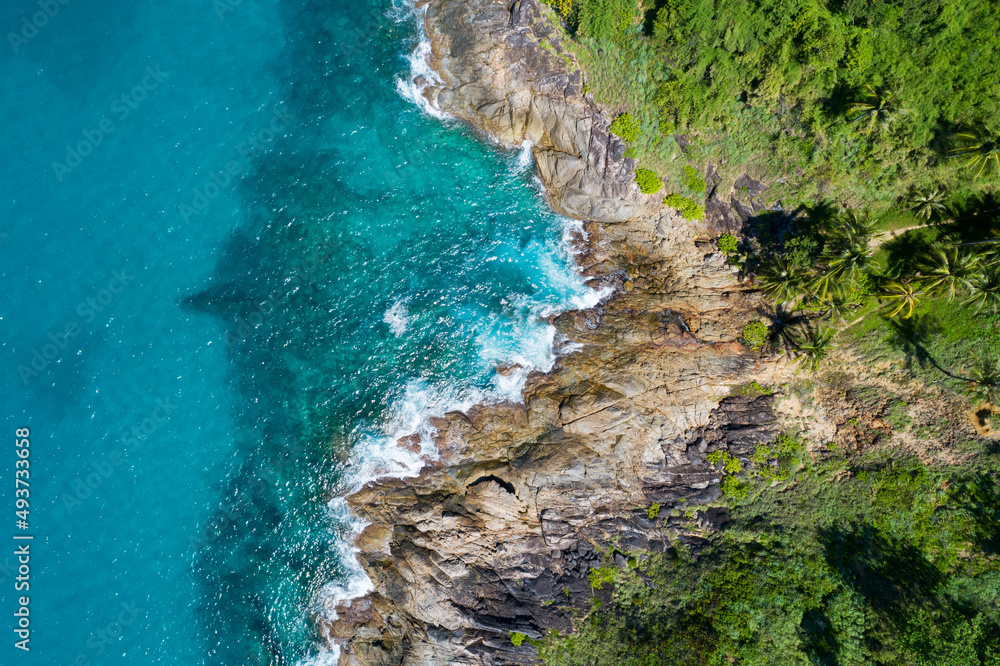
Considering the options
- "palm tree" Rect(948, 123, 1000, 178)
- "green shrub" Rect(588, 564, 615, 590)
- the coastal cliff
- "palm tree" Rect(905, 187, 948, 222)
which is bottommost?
"green shrub" Rect(588, 564, 615, 590)

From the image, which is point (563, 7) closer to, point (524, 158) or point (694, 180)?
point (524, 158)

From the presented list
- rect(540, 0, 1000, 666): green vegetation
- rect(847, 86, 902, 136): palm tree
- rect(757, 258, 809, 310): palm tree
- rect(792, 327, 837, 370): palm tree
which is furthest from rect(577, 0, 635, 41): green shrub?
rect(792, 327, 837, 370): palm tree

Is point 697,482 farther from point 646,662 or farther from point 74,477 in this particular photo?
point 74,477

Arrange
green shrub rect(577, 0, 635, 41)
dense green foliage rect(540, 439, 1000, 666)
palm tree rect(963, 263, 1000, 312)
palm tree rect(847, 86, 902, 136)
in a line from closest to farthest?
palm tree rect(963, 263, 1000, 312) < dense green foliage rect(540, 439, 1000, 666) < palm tree rect(847, 86, 902, 136) < green shrub rect(577, 0, 635, 41)

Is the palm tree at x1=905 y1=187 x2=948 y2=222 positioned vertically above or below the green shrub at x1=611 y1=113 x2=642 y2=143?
below

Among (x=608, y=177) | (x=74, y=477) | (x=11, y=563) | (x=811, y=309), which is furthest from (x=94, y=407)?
(x=811, y=309)

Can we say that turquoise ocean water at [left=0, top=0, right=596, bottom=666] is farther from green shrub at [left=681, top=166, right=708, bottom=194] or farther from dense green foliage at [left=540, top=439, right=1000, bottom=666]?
dense green foliage at [left=540, top=439, right=1000, bottom=666]

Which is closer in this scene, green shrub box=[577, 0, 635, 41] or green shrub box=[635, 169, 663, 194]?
green shrub box=[577, 0, 635, 41]
